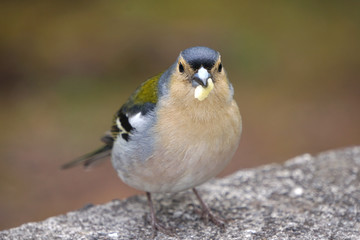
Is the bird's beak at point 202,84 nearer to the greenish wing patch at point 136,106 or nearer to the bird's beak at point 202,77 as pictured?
the bird's beak at point 202,77

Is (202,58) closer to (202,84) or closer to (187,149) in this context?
(202,84)

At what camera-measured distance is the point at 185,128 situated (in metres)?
3.55

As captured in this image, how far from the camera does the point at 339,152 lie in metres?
5.12

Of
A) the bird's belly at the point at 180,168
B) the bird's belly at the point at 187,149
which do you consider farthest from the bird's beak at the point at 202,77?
the bird's belly at the point at 180,168

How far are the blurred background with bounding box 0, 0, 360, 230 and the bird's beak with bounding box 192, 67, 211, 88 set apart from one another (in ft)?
13.8

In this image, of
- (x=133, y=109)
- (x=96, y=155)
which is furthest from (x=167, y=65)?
(x=133, y=109)

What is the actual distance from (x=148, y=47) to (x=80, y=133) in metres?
2.14

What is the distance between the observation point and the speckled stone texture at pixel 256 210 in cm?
380

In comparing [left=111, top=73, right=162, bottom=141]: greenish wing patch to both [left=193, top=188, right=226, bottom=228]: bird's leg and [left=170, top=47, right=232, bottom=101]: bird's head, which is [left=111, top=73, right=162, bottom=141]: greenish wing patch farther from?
[left=193, top=188, right=226, bottom=228]: bird's leg

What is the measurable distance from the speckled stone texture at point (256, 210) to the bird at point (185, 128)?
421mm

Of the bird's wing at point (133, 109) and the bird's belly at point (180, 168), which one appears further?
the bird's wing at point (133, 109)

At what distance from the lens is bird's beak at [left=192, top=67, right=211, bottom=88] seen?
3.35 metres

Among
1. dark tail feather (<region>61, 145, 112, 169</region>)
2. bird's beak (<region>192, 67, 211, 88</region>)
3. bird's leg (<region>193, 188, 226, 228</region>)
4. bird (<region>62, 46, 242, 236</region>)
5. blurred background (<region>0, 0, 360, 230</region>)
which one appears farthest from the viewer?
blurred background (<region>0, 0, 360, 230</region>)

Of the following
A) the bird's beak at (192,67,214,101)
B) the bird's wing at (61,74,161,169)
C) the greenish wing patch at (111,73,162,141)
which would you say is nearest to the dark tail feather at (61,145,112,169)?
the bird's wing at (61,74,161,169)
